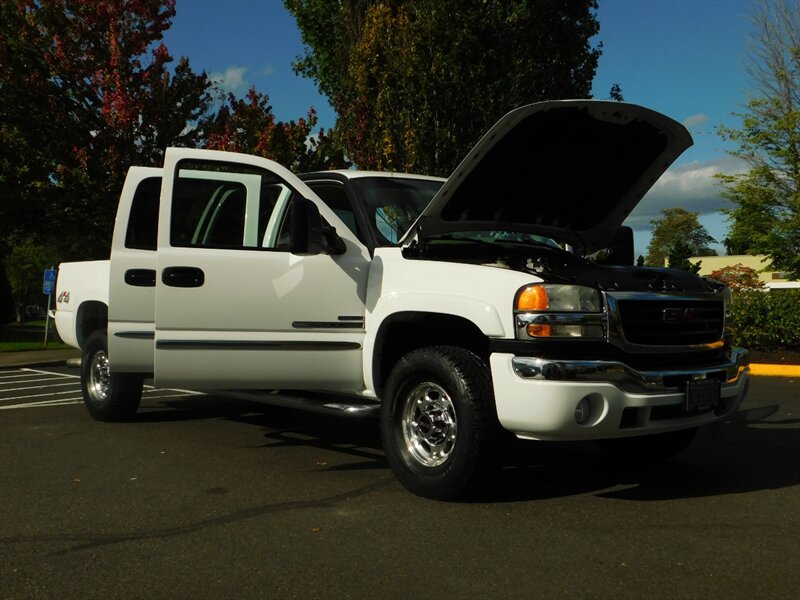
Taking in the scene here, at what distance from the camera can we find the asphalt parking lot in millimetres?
3584

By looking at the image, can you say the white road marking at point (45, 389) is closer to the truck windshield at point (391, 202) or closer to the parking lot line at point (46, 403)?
the parking lot line at point (46, 403)

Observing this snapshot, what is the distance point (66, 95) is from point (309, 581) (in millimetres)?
17645

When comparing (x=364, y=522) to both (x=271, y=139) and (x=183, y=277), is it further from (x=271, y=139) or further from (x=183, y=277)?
(x=271, y=139)

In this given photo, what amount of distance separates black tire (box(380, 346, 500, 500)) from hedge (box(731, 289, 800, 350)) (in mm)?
10870

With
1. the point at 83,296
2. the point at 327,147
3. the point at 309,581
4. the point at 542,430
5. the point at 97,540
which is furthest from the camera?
the point at 327,147

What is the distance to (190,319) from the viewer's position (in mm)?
5438

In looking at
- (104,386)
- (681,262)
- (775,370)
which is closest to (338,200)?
(104,386)

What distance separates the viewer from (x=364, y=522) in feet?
14.7

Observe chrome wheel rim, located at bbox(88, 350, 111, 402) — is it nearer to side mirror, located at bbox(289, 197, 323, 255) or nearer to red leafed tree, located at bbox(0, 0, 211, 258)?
side mirror, located at bbox(289, 197, 323, 255)

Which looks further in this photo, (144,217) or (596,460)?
(144,217)

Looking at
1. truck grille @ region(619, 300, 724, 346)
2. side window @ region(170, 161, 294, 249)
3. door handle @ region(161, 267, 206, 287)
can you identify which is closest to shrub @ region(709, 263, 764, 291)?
truck grille @ region(619, 300, 724, 346)

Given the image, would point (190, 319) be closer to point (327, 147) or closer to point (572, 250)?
point (572, 250)

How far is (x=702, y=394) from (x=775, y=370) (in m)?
9.01

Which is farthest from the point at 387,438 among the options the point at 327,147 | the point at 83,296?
the point at 327,147
